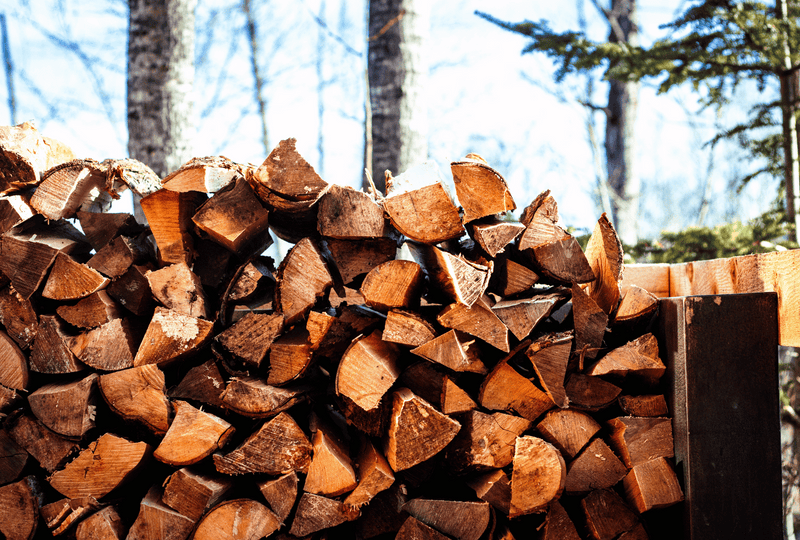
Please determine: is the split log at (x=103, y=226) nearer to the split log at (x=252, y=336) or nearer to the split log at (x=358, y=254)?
the split log at (x=252, y=336)

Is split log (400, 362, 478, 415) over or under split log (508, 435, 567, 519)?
over

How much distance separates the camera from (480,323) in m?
1.38

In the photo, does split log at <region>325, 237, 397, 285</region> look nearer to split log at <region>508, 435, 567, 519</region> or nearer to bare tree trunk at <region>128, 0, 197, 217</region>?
split log at <region>508, 435, 567, 519</region>

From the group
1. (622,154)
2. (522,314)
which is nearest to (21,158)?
(522,314)

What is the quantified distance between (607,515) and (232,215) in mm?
1395

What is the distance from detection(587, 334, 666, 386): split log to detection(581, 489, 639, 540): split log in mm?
359

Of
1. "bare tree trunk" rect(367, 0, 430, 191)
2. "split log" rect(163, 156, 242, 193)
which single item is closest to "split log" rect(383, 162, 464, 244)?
"split log" rect(163, 156, 242, 193)

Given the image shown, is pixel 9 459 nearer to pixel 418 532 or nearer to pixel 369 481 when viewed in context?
pixel 369 481

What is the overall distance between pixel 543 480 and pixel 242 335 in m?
0.95

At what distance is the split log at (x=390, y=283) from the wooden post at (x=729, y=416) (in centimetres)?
80

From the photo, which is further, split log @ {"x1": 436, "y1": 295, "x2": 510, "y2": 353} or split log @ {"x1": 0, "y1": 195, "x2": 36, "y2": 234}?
split log @ {"x1": 0, "y1": 195, "x2": 36, "y2": 234}

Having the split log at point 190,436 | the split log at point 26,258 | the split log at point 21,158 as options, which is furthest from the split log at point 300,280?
the split log at point 21,158

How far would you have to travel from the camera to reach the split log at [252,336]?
57.6 inches

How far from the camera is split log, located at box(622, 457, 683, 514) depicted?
1.46 metres
